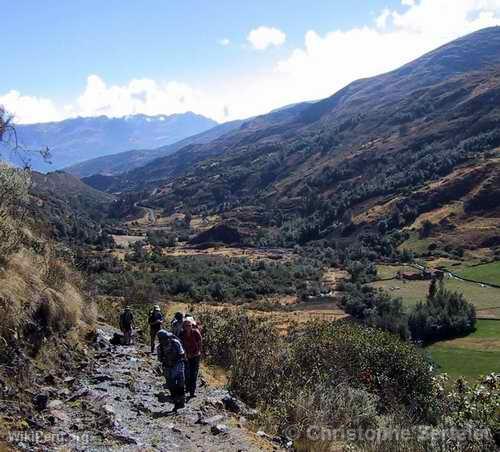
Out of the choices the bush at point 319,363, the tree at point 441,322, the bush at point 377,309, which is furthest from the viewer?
the tree at point 441,322

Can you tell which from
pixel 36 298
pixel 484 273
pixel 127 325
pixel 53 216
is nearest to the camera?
pixel 36 298

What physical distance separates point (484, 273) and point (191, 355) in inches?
3193

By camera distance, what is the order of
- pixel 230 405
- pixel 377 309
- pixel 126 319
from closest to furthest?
pixel 230 405 → pixel 126 319 → pixel 377 309

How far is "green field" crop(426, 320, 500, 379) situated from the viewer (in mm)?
45344

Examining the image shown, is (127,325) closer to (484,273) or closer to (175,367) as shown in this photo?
(175,367)

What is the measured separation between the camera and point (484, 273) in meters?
83.8

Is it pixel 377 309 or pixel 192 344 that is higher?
pixel 192 344

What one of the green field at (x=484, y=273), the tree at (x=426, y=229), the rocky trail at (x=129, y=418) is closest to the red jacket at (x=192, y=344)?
the rocky trail at (x=129, y=418)

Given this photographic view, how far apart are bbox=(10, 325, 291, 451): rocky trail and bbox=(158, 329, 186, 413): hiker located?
265 millimetres

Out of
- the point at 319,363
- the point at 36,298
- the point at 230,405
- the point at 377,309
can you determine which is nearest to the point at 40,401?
the point at 36,298

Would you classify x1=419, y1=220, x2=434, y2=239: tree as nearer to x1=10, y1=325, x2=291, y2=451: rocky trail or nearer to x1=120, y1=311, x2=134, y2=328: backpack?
x1=120, y1=311, x2=134, y2=328: backpack

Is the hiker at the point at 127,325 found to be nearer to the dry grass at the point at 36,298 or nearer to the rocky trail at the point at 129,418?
the dry grass at the point at 36,298

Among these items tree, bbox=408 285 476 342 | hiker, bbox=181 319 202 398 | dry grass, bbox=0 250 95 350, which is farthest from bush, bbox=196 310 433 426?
tree, bbox=408 285 476 342

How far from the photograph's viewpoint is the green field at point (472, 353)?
149 feet
